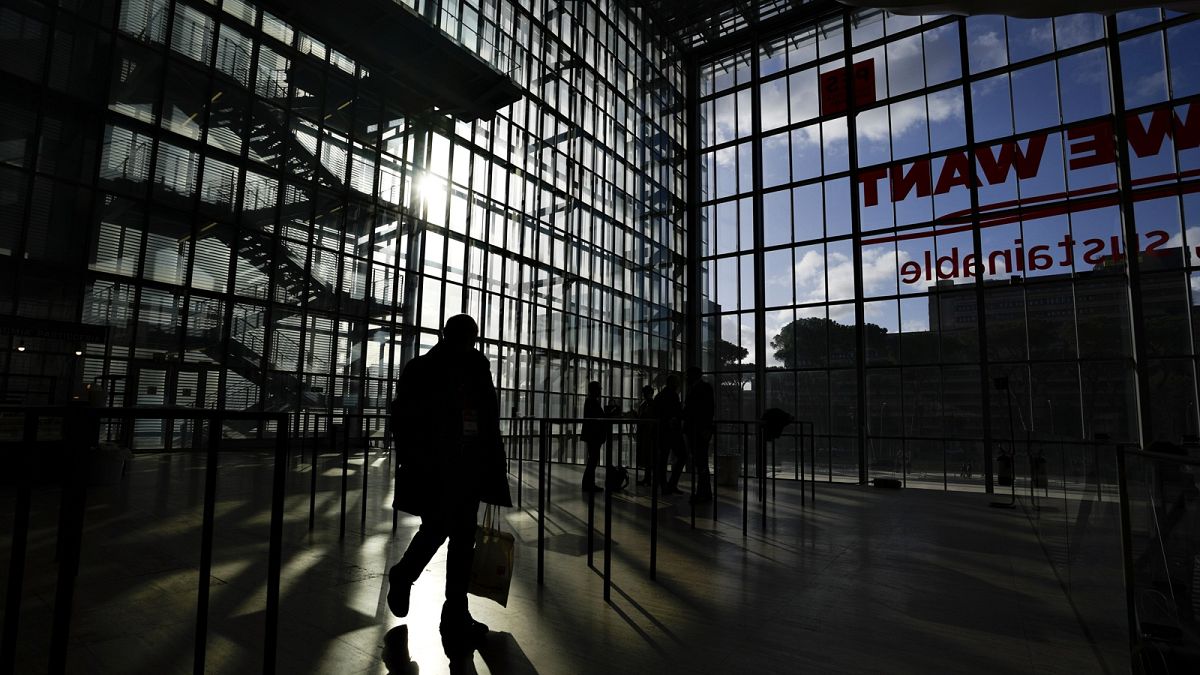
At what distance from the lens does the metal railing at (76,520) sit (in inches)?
66.7

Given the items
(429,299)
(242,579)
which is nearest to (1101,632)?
(242,579)

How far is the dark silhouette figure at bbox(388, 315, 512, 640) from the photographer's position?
314 centimetres

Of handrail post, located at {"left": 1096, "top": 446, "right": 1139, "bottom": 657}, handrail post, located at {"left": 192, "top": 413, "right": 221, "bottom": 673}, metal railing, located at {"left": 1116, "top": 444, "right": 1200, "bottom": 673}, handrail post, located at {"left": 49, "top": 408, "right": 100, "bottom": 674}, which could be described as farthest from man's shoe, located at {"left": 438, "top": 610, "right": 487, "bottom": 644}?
handrail post, located at {"left": 1096, "top": 446, "right": 1139, "bottom": 657}

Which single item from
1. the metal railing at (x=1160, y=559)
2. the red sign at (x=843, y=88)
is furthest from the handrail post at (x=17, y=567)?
the red sign at (x=843, y=88)

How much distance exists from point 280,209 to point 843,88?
17.9m

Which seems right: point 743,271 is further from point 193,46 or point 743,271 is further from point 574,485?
point 193,46

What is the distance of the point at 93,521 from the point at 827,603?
6.40 m

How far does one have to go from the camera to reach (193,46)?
12.2 m

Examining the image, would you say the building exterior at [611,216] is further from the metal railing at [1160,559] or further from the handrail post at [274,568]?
the metal railing at [1160,559]

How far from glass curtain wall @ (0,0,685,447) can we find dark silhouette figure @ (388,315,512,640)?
10.8 meters

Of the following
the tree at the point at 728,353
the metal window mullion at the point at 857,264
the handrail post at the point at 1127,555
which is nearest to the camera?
the handrail post at the point at 1127,555

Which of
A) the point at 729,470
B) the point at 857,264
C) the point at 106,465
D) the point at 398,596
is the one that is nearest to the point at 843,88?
the point at 857,264

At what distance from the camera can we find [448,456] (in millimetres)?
3182

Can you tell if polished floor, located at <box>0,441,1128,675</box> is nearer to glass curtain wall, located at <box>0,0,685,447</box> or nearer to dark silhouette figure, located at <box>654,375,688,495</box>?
dark silhouette figure, located at <box>654,375,688,495</box>
